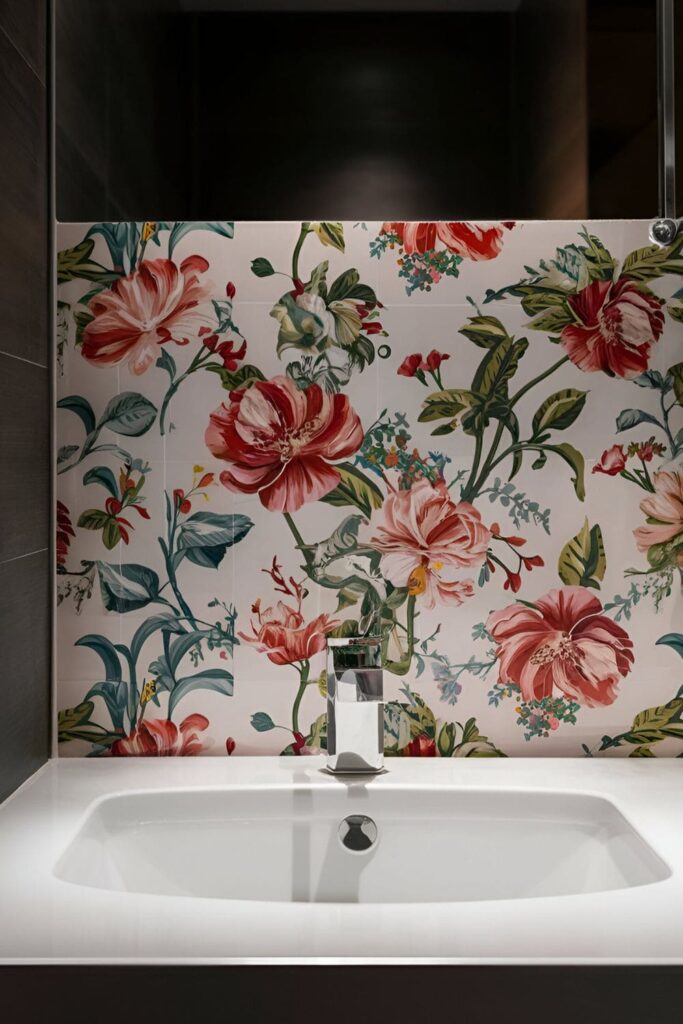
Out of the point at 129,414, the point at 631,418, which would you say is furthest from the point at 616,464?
the point at 129,414

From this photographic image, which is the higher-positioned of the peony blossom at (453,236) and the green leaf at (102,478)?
the peony blossom at (453,236)

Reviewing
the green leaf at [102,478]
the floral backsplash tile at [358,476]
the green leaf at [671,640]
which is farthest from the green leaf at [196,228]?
the green leaf at [671,640]

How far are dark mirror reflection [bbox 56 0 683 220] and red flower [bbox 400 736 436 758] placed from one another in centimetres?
65

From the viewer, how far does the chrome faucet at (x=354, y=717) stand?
1.03m

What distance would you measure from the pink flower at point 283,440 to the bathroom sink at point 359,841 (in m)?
0.36

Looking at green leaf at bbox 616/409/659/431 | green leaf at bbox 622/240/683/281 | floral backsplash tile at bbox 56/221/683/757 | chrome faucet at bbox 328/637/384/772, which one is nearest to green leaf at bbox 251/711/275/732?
floral backsplash tile at bbox 56/221/683/757

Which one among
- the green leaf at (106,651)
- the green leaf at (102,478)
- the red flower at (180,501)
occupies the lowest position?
the green leaf at (106,651)

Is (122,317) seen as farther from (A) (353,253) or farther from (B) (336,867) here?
(B) (336,867)

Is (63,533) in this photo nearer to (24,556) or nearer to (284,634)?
(24,556)

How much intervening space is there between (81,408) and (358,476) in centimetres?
36

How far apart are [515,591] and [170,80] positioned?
0.77 meters

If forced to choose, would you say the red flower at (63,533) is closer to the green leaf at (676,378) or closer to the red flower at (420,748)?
the red flower at (420,748)

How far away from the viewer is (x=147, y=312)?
1.12 meters

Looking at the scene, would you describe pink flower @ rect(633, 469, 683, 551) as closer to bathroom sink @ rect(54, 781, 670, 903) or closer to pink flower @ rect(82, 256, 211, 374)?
bathroom sink @ rect(54, 781, 670, 903)
